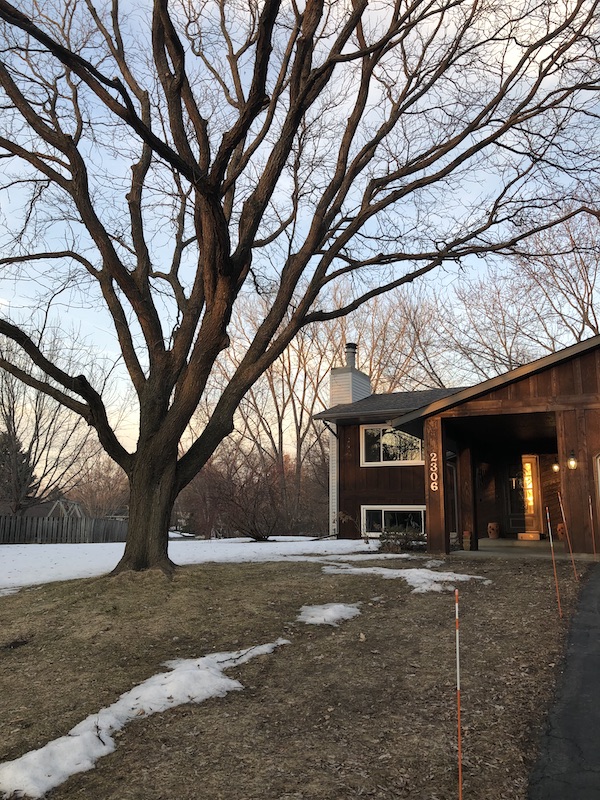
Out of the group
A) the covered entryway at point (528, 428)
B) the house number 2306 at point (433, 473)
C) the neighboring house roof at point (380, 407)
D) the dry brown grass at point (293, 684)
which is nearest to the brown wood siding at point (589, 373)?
the covered entryway at point (528, 428)

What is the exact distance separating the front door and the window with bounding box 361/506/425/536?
9.05ft

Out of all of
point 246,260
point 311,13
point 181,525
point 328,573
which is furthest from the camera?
point 181,525

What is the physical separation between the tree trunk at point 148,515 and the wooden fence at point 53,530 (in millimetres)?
11741

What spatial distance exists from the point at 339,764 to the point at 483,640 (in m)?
3.06

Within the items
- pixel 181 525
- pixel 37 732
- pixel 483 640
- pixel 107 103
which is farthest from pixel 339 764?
pixel 181 525

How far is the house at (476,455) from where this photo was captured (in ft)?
39.0

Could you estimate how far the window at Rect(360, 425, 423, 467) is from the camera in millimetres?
19203

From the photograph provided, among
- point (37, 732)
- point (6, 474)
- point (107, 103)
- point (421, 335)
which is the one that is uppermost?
point (421, 335)

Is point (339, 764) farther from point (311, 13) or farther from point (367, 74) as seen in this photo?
point (367, 74)

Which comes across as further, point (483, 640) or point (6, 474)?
point (6, 474)

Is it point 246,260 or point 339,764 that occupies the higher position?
point 246,260

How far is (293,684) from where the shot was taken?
505cm

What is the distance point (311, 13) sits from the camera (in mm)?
8391

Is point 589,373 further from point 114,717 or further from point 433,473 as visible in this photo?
point 114,717
